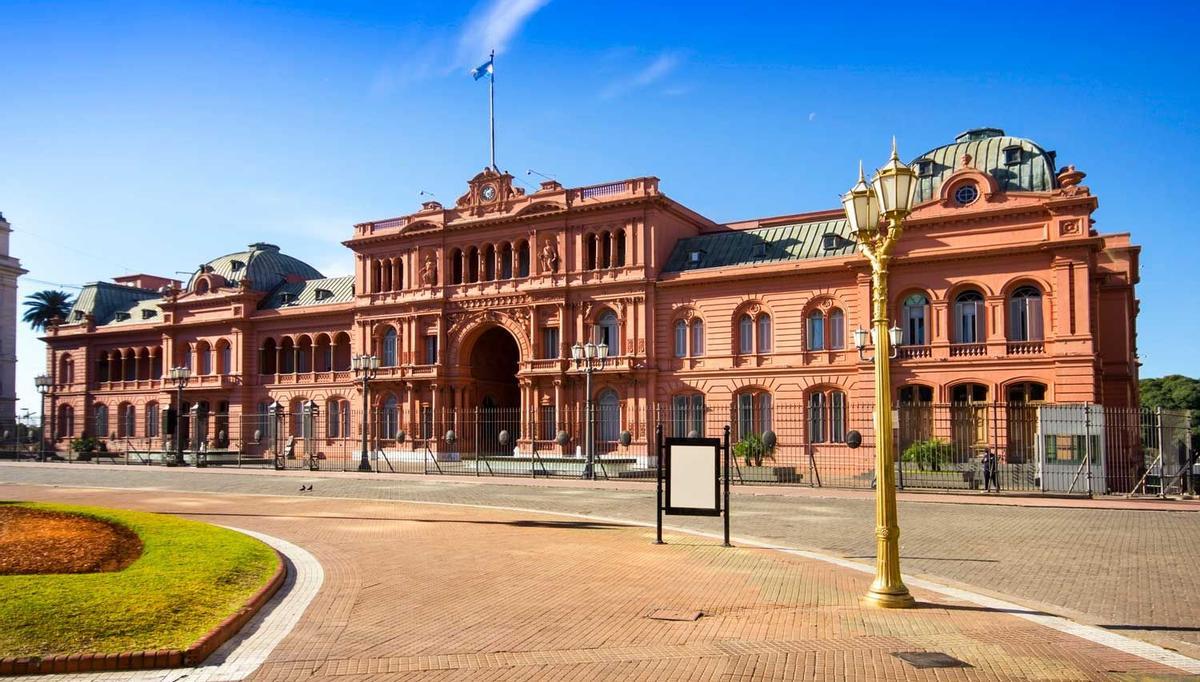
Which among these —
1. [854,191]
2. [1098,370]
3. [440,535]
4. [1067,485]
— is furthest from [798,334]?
[854,191]

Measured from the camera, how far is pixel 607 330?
5028cm

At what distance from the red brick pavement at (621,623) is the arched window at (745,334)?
100ft

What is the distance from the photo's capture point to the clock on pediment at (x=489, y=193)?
2096 inches

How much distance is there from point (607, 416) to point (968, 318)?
18.7 metres

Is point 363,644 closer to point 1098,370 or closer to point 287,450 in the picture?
point 1098,370

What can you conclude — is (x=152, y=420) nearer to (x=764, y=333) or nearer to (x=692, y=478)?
(x=764, y=333)

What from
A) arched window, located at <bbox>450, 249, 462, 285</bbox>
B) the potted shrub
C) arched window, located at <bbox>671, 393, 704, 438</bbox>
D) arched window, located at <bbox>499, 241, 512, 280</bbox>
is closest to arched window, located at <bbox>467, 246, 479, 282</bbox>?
arched window, located at <bbox>450, 249, 462, 285</bbox>

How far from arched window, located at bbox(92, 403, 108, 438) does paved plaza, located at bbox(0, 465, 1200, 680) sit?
2145 inches

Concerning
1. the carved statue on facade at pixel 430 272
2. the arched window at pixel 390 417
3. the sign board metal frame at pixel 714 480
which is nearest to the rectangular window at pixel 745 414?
the carved statue on facade at pixel 430 272

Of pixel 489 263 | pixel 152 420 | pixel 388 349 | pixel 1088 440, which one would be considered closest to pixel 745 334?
pixel 489 263

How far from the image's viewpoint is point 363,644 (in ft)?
30.0

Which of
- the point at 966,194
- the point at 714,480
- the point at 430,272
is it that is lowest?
the point at 714,480

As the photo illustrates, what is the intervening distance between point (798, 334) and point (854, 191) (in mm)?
33876

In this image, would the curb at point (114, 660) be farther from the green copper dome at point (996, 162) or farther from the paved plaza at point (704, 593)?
the green copper dome at point (996, 162)
